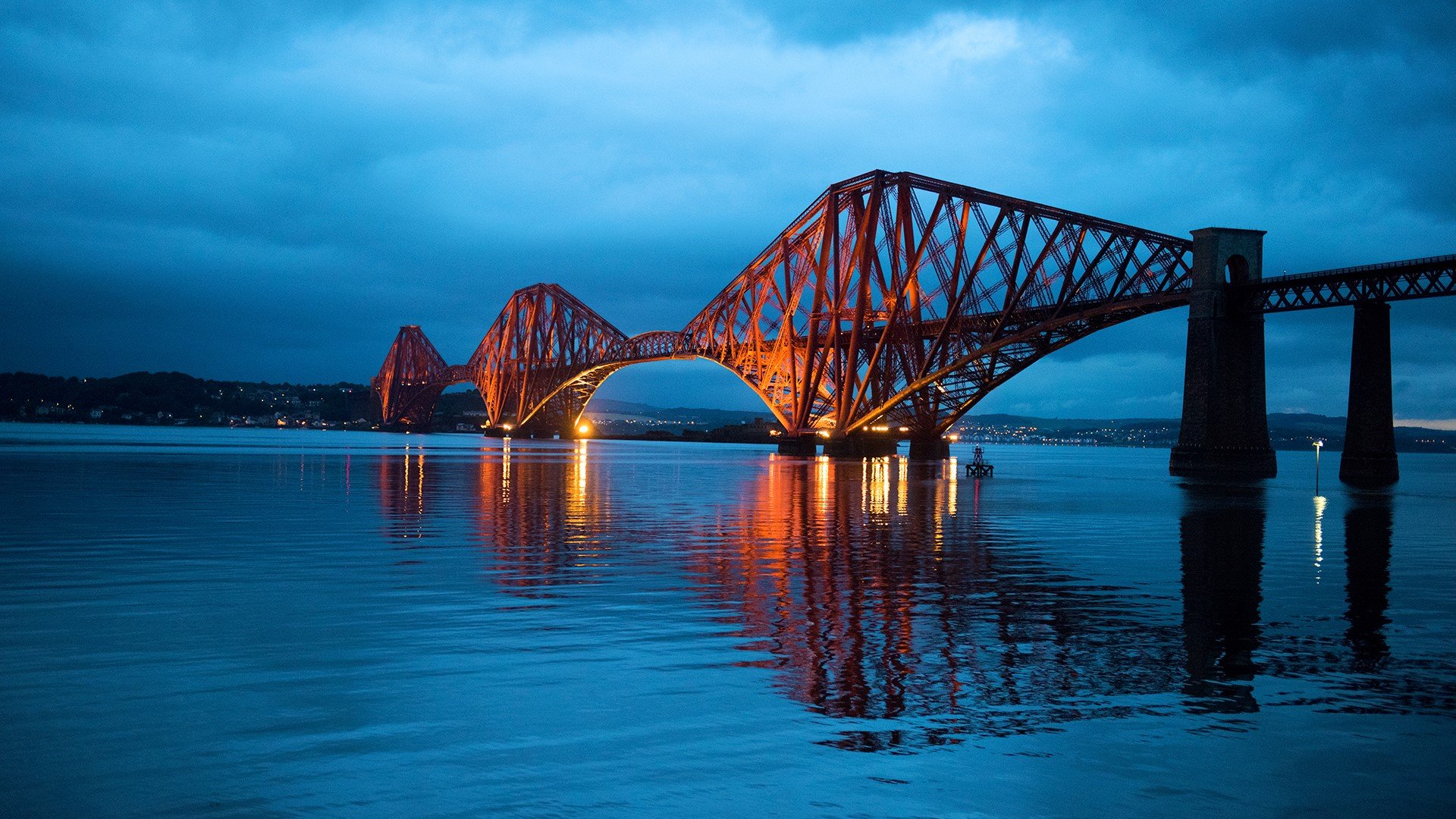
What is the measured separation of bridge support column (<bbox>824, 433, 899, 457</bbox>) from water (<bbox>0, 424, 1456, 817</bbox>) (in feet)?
220

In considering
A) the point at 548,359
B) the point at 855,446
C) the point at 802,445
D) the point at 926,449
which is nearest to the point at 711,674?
the point at 855,446

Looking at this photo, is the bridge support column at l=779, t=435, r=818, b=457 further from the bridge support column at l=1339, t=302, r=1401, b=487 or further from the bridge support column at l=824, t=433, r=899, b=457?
the bridge support column at l=1339, t=302, r=1401, b=487

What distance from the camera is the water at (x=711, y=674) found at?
6.92m

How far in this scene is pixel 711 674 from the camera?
1008 cm

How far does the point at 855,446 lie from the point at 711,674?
3269 inches

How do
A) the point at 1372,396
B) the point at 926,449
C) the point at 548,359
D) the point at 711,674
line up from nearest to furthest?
the point at 711,674
the point at 1372,396
the point at 926,449
the point at 548,359

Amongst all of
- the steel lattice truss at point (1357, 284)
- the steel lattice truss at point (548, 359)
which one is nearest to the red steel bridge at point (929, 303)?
the steel lattice truss at point (1357, 284)

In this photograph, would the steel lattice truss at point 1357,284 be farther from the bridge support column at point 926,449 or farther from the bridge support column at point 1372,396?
the bridge support column at point 926,449

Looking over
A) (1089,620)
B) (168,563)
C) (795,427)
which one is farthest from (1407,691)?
(795,427)

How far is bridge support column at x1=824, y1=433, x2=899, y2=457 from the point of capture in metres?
92.0

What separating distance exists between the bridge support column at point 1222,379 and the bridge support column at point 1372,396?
162 inches

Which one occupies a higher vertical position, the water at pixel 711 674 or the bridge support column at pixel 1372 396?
the bridge support column at pixel 1372 396

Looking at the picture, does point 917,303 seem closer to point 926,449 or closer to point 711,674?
point 926,449

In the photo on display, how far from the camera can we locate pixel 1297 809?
670 cm
